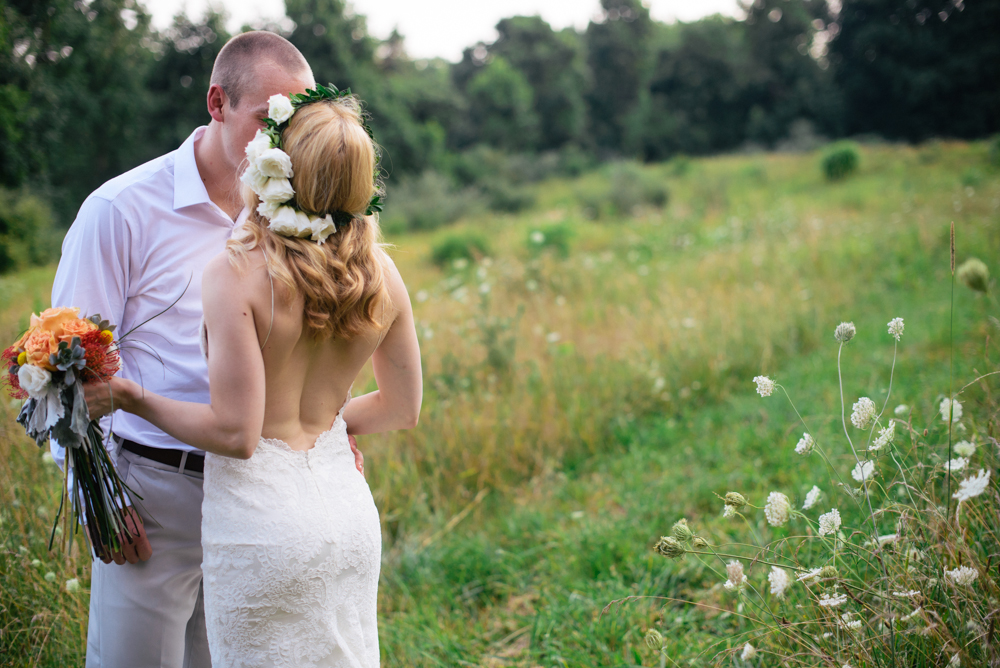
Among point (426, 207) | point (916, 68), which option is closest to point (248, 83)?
point (426, 207)

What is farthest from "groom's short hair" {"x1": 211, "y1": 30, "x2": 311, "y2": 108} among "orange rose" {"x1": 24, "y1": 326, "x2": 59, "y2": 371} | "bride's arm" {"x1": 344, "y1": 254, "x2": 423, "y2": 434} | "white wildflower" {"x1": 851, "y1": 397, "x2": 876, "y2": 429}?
"white wildflower" {"x1": 851, "y1": 397, "x2": 876, "y2": 429}

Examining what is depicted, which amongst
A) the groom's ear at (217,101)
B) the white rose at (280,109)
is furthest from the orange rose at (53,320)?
the groom's ear at (217,101)

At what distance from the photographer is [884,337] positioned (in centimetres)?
598

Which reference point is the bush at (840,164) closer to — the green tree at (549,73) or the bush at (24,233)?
the green tree at (549,73)

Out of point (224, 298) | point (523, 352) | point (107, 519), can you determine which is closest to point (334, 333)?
point (224, 298)

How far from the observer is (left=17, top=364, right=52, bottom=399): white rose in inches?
55.5

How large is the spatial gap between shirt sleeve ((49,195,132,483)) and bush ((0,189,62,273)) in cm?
1657

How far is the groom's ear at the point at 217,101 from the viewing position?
6.78 feet

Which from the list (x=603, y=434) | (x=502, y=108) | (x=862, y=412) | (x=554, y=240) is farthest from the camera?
(x=502, y=108)

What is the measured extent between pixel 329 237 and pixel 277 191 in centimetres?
18

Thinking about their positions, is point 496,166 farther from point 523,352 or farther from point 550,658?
point 550,658

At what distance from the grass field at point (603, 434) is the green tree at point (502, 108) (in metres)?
30.4

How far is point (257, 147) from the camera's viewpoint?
62.6 inches

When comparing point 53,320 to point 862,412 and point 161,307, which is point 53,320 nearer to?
point 161,307
